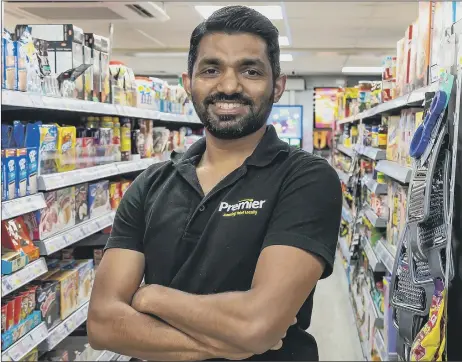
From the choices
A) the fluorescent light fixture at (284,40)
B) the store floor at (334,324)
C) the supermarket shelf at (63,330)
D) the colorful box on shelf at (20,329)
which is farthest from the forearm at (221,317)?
the fluorescent light fixture at (284,40)

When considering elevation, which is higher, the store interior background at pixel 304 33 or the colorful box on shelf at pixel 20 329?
the store interior background at pixel 304 33

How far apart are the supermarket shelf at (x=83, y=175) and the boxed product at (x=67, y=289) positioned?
19.1 inches

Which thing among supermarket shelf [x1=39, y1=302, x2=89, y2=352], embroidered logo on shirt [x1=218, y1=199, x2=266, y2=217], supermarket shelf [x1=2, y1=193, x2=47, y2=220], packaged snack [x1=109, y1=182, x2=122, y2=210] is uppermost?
embroidered logo on shirt [x1=218, y1=199, x2=266, y2=217]

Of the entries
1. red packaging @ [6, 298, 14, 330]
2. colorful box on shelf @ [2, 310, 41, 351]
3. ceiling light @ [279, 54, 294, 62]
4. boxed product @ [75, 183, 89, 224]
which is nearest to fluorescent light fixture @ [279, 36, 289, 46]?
ceiling light @ [279, 54, 294, 62]

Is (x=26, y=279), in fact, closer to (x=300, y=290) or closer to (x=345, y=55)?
(x=300, y=290)

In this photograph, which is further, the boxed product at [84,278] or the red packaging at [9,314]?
the boxed product at [84,278]

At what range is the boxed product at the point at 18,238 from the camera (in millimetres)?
2309

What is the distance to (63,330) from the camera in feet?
9.04

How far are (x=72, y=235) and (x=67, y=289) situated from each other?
0.28 meters

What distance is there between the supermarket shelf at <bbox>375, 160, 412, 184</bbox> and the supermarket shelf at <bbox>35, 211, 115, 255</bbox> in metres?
1.64

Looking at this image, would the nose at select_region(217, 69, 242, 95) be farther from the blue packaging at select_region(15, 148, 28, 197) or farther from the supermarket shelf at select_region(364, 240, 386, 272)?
the supermarket shelf at select_region(364, 240, 386, 272)

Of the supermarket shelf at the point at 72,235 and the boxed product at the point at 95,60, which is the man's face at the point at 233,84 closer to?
the supermarket shelf at the point at 72,235

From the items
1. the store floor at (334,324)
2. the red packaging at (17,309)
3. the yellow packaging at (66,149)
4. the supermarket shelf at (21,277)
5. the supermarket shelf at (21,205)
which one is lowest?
the store floor at (334,324)

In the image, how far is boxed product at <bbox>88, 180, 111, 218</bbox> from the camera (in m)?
3.31
